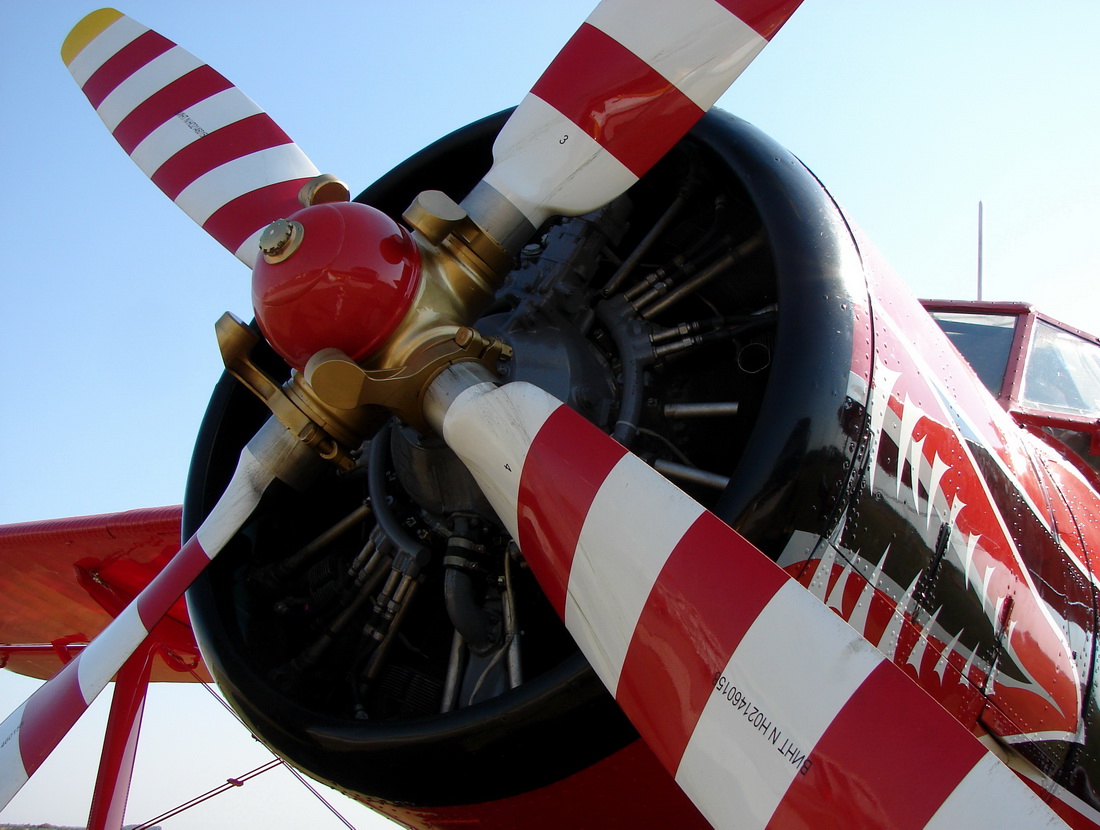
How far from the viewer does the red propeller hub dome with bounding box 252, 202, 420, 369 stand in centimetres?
269

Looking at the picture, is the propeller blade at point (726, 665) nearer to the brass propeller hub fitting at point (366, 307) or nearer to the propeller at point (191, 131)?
the brass propeller hub fitting at point (366, 307)

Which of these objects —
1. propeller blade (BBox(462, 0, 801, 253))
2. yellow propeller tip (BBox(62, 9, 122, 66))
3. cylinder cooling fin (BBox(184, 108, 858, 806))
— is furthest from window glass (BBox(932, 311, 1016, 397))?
yellow propeller tip (BBox(62, 9, 122, 66))

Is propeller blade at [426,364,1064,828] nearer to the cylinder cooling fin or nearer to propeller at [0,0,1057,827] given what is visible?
propeller at [0,0,1057,827]

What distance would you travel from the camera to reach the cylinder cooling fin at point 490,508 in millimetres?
2605

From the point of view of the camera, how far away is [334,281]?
2686mm

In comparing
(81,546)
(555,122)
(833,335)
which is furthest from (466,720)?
(81,546)

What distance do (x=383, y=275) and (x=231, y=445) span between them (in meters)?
1.66

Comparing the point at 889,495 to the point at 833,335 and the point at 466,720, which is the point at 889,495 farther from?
the point at 466,720

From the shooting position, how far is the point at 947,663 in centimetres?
255

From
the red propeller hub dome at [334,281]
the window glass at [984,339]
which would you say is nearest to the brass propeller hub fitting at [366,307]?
the red propeller hub dome at [334,281]

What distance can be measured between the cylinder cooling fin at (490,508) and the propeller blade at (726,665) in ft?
1.45

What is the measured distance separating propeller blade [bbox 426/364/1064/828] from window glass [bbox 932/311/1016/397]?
308 cm

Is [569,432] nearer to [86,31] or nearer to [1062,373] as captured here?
[86,31]

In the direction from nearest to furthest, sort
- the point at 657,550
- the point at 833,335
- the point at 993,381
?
the point at 657,550 → the point at 833,335 → the point at 993,381
